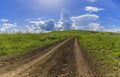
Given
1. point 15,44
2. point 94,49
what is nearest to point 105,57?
point 94,49

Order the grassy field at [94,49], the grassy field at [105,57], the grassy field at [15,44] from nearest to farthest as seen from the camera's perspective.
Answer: the grassy field at [105,57] < the grassy field at [94,49] < the grassy field at [15,44]

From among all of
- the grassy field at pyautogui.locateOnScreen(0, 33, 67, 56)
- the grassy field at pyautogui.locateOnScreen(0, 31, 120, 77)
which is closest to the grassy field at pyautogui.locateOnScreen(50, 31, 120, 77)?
the grassy field at pyautogui.locateOnScreen(0, 31, 120, 77)

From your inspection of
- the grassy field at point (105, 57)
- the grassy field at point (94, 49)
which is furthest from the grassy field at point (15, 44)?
the grassy field at point (105, 57)

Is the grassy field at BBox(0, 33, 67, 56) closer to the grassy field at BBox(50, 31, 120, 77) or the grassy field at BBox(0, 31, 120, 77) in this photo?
the grassy field at BBox(0, 31, 120, 77)

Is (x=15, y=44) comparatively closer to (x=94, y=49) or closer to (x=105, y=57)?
(x=94, y=49)

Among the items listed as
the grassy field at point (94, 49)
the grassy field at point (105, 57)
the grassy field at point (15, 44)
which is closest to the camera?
the grassy field at point (105, 57)

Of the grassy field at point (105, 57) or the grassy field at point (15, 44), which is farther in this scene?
the grassy field at point (15, 44)

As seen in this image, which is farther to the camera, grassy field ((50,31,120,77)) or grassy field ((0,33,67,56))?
grassy field ((0,33,67,56))

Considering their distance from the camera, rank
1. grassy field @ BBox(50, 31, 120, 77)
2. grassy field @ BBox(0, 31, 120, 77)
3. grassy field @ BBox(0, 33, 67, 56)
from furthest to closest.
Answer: grassy field @ BBox(0, 33, 67, 56) < grassy field @ BBox(0, 31, 120, 77) < grassy field @ BBox(50, 31, 120, 77)

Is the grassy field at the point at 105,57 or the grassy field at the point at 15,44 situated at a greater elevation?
the grassy field at the point at 15,44

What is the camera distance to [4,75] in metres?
11.7

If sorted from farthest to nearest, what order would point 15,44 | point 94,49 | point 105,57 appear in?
1. point 94,49
2. point 15,44
3. point 105,57

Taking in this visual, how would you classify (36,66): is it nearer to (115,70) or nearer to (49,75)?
(49,75)

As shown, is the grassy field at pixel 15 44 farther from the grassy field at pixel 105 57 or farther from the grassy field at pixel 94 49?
the grassy field at pixel 105 57
